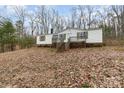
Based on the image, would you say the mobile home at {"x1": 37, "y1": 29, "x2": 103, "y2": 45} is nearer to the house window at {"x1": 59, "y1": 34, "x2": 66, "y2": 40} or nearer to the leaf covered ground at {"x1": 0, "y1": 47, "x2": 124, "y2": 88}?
the house window at {"x1": 59, "y1": 34, "x2": 66, "y2": 40}

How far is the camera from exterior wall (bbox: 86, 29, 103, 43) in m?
9.64

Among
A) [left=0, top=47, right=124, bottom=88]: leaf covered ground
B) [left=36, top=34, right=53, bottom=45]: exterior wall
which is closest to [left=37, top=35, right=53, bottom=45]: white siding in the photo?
[left=36, top=34, right=53, bottom=45]: exterior wall

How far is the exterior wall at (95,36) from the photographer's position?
9641mm

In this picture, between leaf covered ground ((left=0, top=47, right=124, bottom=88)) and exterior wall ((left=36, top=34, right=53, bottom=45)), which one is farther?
exterior wall ((left=36, top=34, right=53, bottom=45))

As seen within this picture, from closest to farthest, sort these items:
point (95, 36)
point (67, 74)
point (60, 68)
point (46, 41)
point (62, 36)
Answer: point (67, 74)
point (60, 68)
point (95, 36)
point (62, 36)
point (46, 41)

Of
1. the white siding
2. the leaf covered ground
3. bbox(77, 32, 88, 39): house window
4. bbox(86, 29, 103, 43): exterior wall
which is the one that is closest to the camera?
the leaf covered ground

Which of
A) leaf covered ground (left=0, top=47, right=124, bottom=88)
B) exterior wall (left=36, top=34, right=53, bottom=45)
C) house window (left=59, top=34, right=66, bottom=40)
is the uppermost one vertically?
house window (left=59, top=34, right=66, bottom=40)

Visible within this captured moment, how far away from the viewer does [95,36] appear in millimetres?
9773

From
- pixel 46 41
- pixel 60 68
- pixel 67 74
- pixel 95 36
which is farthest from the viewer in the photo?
pixel 46 41

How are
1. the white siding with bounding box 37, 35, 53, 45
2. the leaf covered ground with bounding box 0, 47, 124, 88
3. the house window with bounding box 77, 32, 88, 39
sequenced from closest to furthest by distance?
the leaf covered ground with bounding box 0, 47, 124, 88
the house window with bounding box 77, 32, 88, 39
the white siding with bounding box 37, 35, 53, 45

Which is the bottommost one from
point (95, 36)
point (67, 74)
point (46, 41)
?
point (67, 74)

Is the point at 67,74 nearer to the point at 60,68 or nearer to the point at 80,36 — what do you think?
the point at 60,68

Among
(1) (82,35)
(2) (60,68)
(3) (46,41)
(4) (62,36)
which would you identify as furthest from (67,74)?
(3) (46,41)

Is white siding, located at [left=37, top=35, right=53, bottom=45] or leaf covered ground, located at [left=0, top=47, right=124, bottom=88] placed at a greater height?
white siding, located at [left=37, top=35, right=53, bottom=45]
